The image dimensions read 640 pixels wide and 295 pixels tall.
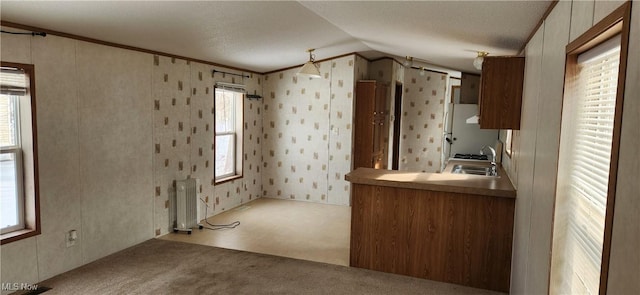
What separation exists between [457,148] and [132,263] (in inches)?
207

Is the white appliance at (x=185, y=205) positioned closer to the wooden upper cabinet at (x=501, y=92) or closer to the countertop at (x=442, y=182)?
the countertop at (x=442, y=182)

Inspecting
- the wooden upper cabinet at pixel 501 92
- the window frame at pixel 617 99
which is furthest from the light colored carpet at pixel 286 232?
the window frame at pixel 617 99

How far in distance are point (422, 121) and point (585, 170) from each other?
23.0 ft

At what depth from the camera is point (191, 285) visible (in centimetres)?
331

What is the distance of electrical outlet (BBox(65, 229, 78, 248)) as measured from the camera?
349cm

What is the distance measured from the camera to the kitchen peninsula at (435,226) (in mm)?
3273

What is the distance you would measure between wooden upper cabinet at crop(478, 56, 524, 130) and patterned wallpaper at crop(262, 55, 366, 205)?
3.13 meters

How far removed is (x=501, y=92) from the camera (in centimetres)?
315

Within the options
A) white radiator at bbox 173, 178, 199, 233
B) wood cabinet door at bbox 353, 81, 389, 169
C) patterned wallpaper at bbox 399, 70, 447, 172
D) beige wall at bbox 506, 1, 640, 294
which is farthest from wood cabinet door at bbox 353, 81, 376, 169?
beige wall at bbox 506, 1, 640, 294

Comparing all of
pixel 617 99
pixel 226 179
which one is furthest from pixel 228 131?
pixel 617 99

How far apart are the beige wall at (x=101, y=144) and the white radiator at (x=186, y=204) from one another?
0.14 meters

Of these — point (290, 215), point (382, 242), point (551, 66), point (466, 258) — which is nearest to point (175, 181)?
point (290, 215)

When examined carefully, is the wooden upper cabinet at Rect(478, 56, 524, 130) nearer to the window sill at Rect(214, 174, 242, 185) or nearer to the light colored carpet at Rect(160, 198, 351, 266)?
the light colored carpet at Rect(160, 198, 351, 266)

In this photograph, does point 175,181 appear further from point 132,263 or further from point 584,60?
point 584,60
